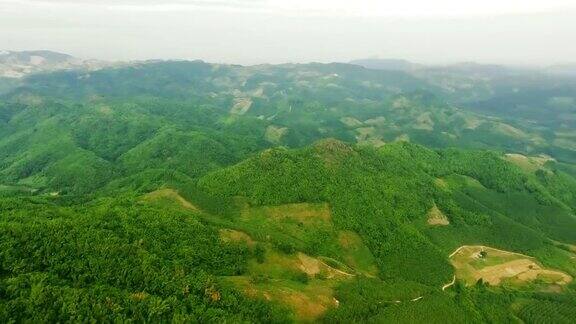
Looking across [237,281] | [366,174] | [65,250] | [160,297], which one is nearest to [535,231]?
[366,174]

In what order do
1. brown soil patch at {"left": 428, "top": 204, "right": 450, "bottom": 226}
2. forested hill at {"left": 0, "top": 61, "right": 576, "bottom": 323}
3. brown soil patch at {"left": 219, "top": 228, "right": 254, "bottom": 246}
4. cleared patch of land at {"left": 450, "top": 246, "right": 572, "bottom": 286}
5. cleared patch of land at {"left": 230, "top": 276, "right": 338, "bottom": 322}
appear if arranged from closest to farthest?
forested hill at {"left": 0, "top": 61, "right": 576, "bottom": 323}, cleared patch of land at {"left": 230, "top": 276, "right": 338, "bottom": 322}, brown soil patch at {"left": 219, "top": 228, "right": 254, "bottom": 246}, cleared patch of land at {"left": 450, "top": 246, "right": 572, "bottom": 286}, brown soil patch at {"left": 428, "top": 204, "right": 450, "bottom": 226}

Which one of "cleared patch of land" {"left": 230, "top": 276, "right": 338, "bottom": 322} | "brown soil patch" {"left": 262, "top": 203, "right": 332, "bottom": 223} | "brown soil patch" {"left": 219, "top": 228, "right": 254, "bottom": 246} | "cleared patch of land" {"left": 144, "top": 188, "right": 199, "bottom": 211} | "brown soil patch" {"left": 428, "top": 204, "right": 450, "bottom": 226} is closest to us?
"cleared patch of land" {"left": 230, "top": 276, "right": 338, "bottom": 322}

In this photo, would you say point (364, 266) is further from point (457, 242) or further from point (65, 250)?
point (65, 250)

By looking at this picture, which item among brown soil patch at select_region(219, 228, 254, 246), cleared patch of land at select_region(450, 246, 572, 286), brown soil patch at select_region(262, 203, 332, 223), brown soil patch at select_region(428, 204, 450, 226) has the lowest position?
cleared patch of land at select_region(450, 246, 572, 286)

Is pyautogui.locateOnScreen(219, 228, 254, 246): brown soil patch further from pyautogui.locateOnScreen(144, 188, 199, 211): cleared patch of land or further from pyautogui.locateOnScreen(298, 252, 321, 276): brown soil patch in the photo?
pyautogui.locateOnScreen(144, 188, 199, 211): cleared patch of land

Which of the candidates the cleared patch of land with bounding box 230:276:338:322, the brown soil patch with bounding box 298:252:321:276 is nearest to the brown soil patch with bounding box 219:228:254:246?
the brown soil patch with bounding box 298:252:321:276

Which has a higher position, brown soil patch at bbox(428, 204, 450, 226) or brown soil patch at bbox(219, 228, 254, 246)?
brown soil patch at bbox(219, 228, 254, 246)

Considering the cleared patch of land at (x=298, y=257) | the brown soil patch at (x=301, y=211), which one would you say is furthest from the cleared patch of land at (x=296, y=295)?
the brown soil patch at (x=301, y=211)

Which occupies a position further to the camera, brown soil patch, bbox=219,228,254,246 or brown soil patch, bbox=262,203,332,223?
brown soil patch, bbox=262,203,332,223

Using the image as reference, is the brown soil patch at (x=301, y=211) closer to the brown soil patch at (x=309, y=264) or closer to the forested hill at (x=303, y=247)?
the forested hill at (x=303, y=247)
